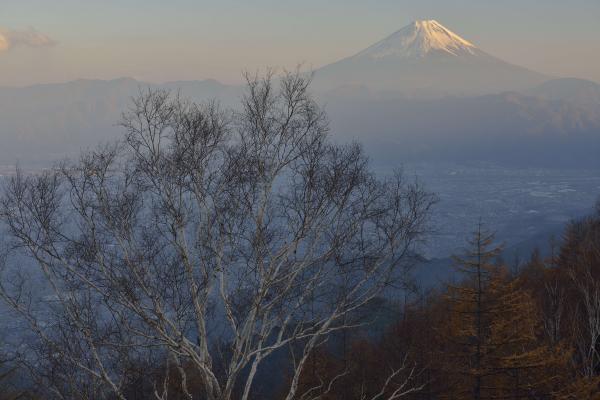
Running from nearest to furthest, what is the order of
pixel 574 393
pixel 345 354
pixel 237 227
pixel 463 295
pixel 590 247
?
pixel 237 227 < pixel 574 393 < pixel 463 295 < pixel 345 354 < pixel 590 247

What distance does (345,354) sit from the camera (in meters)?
19.1

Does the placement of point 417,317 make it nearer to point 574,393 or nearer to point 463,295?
point 463,295

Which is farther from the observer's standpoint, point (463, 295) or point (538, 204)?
point (538, 204)

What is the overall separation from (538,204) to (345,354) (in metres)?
143

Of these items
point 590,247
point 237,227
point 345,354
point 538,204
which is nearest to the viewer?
point 237,227

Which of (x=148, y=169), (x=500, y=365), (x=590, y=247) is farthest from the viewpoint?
(x=590, y=247)

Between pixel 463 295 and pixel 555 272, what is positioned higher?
pixel 463 295

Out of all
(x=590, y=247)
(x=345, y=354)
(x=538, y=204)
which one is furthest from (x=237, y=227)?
(x=538, y=204)

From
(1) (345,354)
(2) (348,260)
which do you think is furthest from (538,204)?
(2) (348,260)

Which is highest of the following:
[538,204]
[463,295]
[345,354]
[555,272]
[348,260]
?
[348,260]

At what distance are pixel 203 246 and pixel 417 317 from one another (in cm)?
1617

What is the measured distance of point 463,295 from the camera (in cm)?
1487

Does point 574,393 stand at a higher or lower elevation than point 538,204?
higher

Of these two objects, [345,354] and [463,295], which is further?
[345,354]
